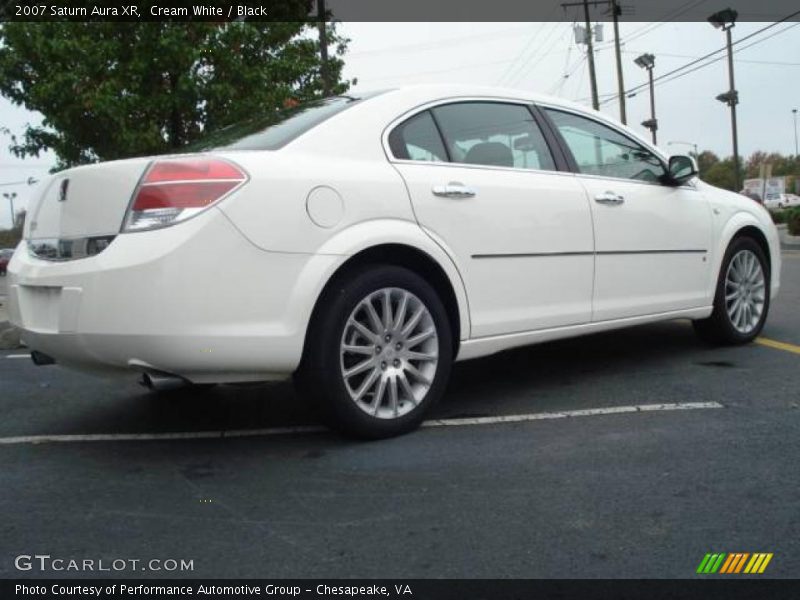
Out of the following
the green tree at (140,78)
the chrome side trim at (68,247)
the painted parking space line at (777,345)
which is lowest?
the painted parking space line at (777,345)

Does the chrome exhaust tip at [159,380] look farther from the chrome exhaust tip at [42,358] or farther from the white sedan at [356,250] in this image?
the chrome exhaust tip at [42,358]

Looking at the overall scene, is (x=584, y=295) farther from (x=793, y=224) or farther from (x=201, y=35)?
(x=793, y=224)

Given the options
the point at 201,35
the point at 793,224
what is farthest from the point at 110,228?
the point at 793,224

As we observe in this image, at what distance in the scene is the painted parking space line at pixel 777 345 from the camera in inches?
205

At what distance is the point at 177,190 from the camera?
3053 millimetres

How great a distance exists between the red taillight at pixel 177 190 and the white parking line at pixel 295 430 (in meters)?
1.15

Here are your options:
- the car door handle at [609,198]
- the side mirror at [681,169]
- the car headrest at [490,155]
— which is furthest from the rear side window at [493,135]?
the side mirror at [681,169]

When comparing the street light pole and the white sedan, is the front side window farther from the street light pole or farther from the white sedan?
the street light pole

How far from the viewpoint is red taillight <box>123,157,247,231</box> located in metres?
3.03

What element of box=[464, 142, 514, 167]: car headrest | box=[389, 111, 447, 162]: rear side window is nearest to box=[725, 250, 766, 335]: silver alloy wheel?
box=[464, 142, 514, 167]: car headrest

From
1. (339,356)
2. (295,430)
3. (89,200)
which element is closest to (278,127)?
(89,200)

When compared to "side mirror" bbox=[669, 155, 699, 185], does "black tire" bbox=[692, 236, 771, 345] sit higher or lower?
lower

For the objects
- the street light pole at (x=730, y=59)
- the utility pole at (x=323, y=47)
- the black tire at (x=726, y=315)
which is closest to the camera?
the black tire at (x=726, y=315)

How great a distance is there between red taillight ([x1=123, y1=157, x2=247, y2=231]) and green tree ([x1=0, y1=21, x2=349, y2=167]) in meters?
7.89
